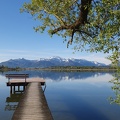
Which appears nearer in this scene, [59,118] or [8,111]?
[59,118]

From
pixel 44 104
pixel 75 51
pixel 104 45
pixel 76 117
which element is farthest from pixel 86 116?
pixel 104 45

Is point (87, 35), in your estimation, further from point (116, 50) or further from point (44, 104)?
point (44, 104)

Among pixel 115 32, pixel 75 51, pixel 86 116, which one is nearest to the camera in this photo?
pixel 115 32

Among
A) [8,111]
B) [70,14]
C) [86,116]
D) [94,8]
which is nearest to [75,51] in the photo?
[70,14]

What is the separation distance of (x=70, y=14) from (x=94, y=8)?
155 inches

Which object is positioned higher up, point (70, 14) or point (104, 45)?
point (70, 14)

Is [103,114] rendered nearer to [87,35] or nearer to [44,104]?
[44,104]

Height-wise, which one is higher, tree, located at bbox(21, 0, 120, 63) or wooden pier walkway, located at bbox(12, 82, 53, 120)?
tree, located at bbox(21, 0, 120, 63)

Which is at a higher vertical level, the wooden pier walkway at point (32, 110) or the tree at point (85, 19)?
the tree at point (85, 19)

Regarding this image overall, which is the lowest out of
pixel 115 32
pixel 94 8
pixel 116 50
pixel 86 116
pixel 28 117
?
pixel 86 116

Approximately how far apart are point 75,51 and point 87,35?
168 centimetres

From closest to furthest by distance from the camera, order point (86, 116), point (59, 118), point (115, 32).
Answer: point (115, 32) → point (59, 118) → point (86, 116)

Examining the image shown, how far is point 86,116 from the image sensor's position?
33156 mm

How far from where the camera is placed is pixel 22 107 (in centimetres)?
2314
